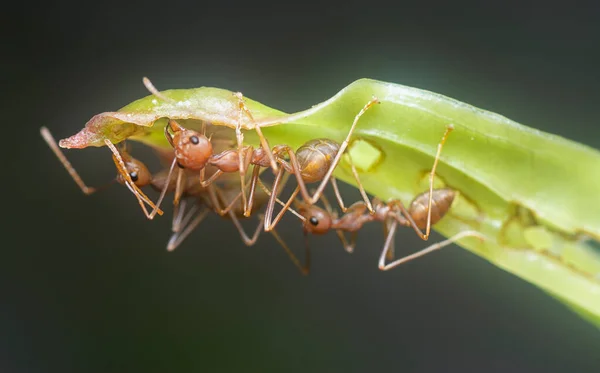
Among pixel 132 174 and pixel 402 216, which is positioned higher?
pixel 132 174

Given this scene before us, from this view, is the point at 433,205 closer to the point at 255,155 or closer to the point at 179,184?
the point at 255,155

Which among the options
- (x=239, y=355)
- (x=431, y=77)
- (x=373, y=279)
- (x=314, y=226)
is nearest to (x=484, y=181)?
(x=314, y=226)

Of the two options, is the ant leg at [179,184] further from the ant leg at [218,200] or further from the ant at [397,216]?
the ant at [397,216]

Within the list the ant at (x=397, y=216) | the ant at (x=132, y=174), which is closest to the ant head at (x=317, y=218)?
the ant at (x=397, y=216)

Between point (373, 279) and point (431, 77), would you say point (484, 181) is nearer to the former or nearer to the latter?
point (431, 77)

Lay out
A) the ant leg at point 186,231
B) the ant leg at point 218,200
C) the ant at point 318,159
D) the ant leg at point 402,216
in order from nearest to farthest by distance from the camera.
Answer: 1. the ant at point 318,159
2. the ant leg at point 402,216
3. the ant leg at point 218,200
4. the ant leg at point 186,231

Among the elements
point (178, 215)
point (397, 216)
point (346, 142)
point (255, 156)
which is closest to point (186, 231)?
point (178, 215)
